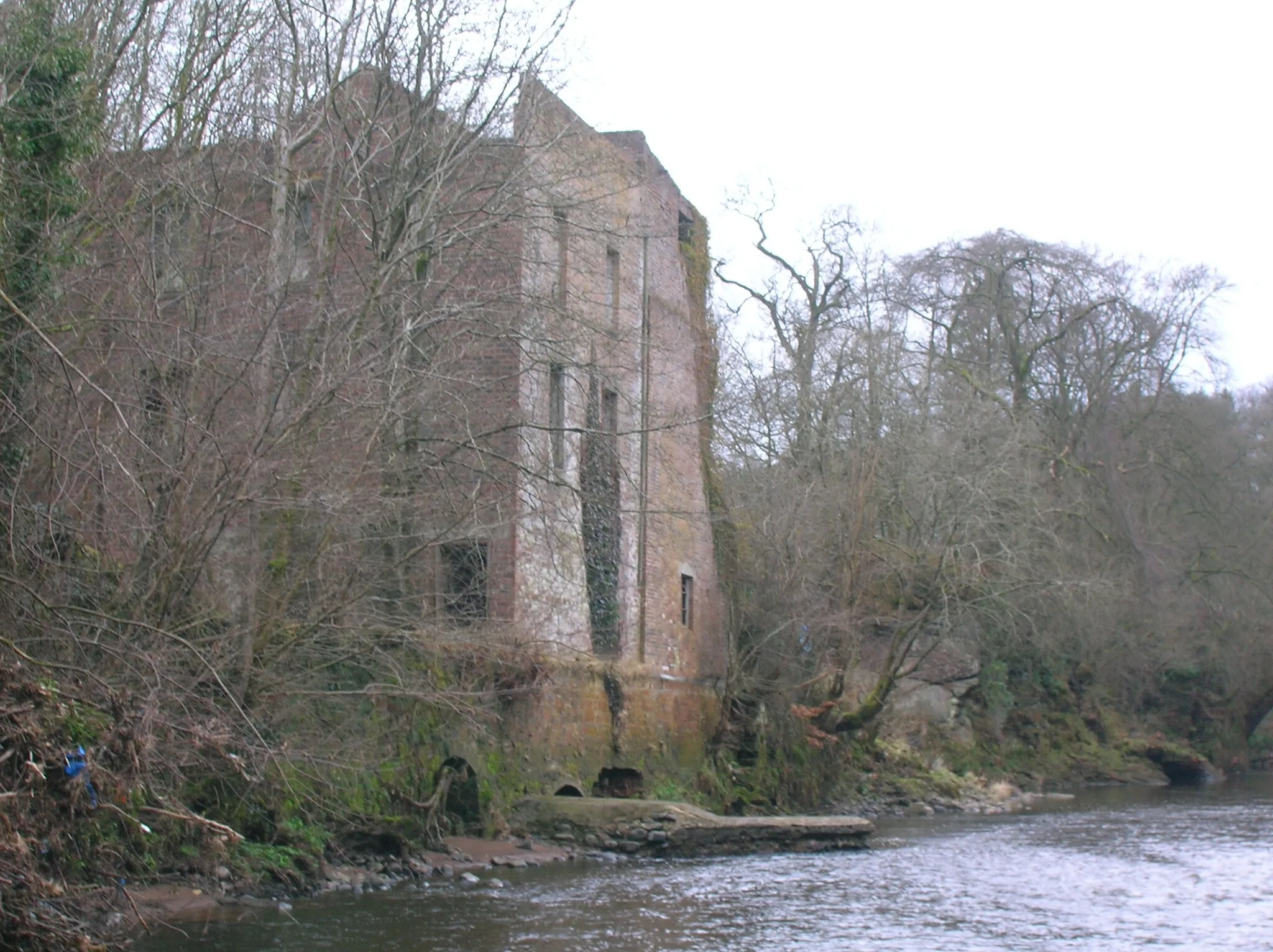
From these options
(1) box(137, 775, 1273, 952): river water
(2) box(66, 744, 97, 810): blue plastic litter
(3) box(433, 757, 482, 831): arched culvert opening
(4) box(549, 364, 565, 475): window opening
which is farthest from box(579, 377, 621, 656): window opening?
(2) box(66, 744, 97, 810): blue plastic litter

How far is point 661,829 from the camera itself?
1683 centimetres

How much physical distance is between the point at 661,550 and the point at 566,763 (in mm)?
4800

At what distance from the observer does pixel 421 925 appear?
1114 centimetres

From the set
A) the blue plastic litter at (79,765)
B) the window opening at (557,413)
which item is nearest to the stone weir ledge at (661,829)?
the window opening at (557,413)

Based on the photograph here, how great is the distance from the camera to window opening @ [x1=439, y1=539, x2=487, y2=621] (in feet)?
53.9

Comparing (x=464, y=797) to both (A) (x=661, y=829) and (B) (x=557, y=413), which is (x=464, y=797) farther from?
(B) (x=557, y=413)

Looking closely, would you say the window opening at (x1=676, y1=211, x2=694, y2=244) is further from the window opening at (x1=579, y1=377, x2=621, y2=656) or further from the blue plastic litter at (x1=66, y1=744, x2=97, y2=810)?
the blue plastic litter at (x1=66, y1=744, x2=97, y2=810)

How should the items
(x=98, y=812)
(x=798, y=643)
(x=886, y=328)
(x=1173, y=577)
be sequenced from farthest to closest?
(x=1173, y=577) < (x=886, y=328) < (x=798, y=643) < (x=98, y=812)

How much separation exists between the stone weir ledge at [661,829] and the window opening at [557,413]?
4.23 m

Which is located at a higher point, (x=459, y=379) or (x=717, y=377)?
(x=717, y=377)

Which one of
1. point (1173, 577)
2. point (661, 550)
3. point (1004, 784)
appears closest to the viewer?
point (661, 550)

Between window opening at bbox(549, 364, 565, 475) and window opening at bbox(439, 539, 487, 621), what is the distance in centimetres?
142

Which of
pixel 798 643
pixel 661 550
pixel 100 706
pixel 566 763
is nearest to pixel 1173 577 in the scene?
pixel 798 643

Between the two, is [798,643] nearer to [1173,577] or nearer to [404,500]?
[404,500]
